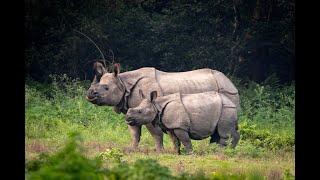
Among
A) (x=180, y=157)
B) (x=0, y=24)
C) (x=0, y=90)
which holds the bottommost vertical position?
(x=180, y=157)

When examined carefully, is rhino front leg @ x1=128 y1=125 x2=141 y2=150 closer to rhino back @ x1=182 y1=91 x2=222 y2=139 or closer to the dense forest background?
rhino back @ x1=182 y1=91 x2=222 y2=139

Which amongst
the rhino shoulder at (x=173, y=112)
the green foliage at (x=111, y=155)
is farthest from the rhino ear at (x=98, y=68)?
the green foliage at (x=111, y=155)

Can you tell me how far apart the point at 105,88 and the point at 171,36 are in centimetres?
106

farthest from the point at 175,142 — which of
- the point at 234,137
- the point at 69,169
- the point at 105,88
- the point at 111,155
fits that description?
the point at 69,169

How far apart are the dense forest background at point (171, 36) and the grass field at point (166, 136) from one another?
203 millimetres

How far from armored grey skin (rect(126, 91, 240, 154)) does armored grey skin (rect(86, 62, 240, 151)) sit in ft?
0.33

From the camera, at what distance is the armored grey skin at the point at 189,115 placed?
29.1ft

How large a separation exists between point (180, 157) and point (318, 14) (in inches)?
94.3

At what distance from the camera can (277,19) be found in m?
9.15

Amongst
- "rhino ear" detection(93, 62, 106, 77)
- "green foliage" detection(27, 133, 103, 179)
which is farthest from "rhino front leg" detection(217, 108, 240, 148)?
"green foliage" detection(27, 133, 103, 179)

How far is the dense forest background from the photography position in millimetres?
9039

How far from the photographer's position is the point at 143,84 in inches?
357

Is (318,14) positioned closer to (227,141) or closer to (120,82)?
(227,141)

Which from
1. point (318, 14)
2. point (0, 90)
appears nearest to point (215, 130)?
point (318, 14)
